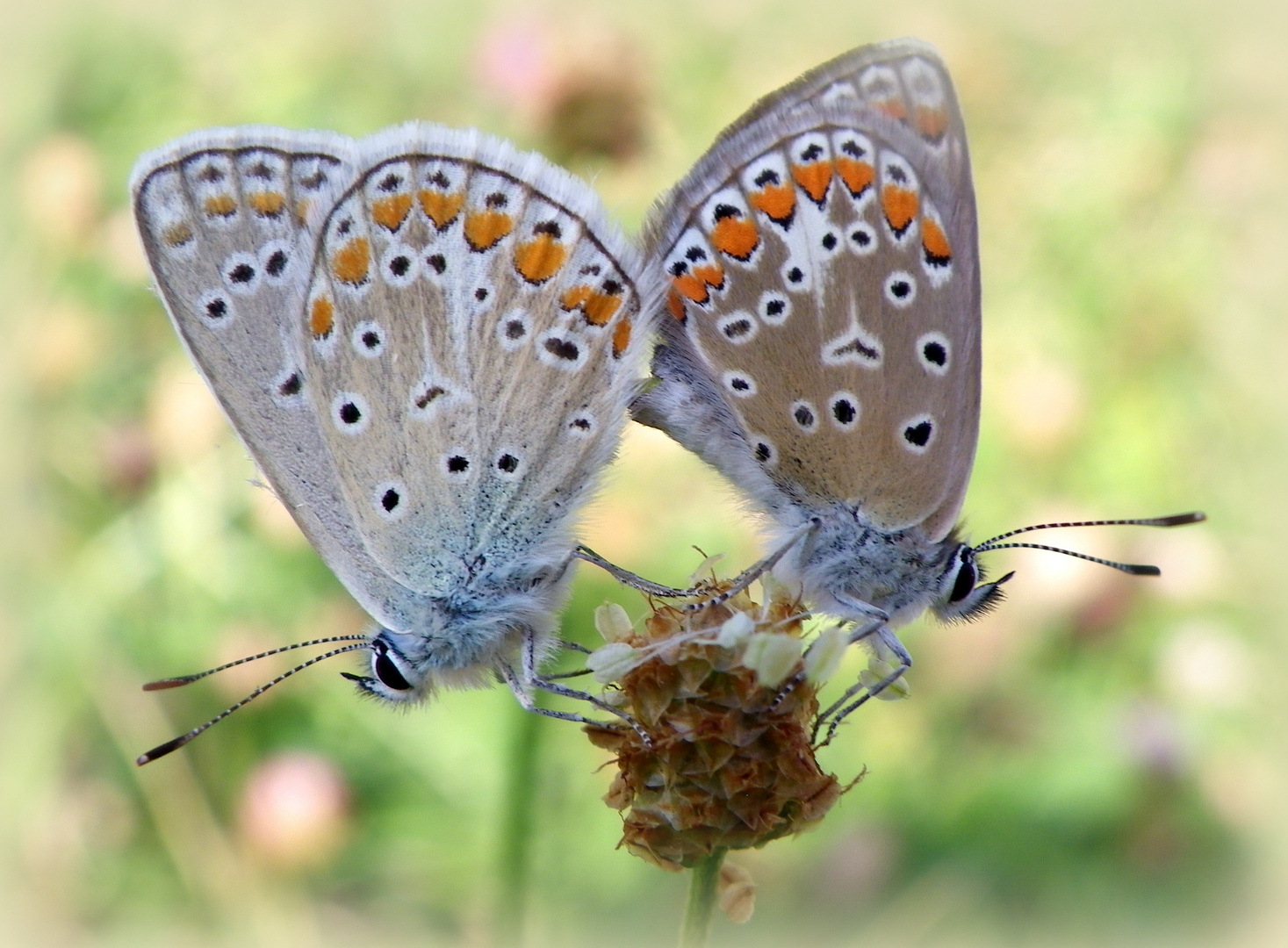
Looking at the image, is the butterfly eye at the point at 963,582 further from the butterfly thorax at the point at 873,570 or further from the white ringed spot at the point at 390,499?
the white ringed spot at the point at 390,499

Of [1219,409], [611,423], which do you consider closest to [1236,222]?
[1219,409]

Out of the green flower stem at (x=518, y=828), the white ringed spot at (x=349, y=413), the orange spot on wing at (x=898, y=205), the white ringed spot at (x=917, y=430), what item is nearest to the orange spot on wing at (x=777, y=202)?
the orange spot on wing at (x=898, y=205)

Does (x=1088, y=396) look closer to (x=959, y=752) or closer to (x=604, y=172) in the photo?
(x=959, y=752)

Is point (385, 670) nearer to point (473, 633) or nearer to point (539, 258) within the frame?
point (473, 633)

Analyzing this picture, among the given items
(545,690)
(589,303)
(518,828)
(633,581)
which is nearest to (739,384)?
(589,303)

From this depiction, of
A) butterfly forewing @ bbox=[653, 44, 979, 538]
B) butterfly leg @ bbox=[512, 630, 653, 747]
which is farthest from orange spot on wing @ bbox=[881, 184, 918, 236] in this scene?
butterfly leg @ bbox=[512, 630, 653, 747]

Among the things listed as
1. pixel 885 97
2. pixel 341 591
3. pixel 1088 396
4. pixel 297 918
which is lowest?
pixel 297 918
